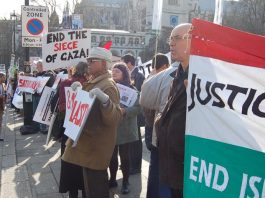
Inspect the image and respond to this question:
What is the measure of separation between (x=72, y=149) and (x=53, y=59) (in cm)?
374

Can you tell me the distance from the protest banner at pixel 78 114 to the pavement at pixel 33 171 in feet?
5.22

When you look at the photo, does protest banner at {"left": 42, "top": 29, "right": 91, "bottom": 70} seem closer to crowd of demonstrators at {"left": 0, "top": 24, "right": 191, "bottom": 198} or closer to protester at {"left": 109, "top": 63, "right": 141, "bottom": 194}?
crowd of demonstrators at {"left": 0, "top": 24, "right": 191, "bottom": 198}

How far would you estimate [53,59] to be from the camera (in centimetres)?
763

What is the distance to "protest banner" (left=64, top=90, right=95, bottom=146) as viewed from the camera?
3916 mm

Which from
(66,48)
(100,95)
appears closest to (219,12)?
(66,48)

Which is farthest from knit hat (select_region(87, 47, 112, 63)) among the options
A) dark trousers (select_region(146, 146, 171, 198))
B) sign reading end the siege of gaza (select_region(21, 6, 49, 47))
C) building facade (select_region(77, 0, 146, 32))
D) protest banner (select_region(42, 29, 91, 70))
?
building facade (select_region(77, 0, 146, 32))

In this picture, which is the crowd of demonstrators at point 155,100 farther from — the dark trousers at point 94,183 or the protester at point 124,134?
the protester at point 124,134

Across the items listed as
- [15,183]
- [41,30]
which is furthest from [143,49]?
[15,183]

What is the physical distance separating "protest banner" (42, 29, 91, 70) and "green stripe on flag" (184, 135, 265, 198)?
5361 millimetres

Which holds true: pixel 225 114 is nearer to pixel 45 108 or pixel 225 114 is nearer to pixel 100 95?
pixel 100 95

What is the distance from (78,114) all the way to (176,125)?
1.48m

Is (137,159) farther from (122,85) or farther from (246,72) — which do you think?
(246,72)

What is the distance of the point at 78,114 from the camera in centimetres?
416

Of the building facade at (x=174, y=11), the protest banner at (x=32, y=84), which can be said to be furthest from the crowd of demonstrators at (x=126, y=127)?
the building facade at (x=174, y=11)
